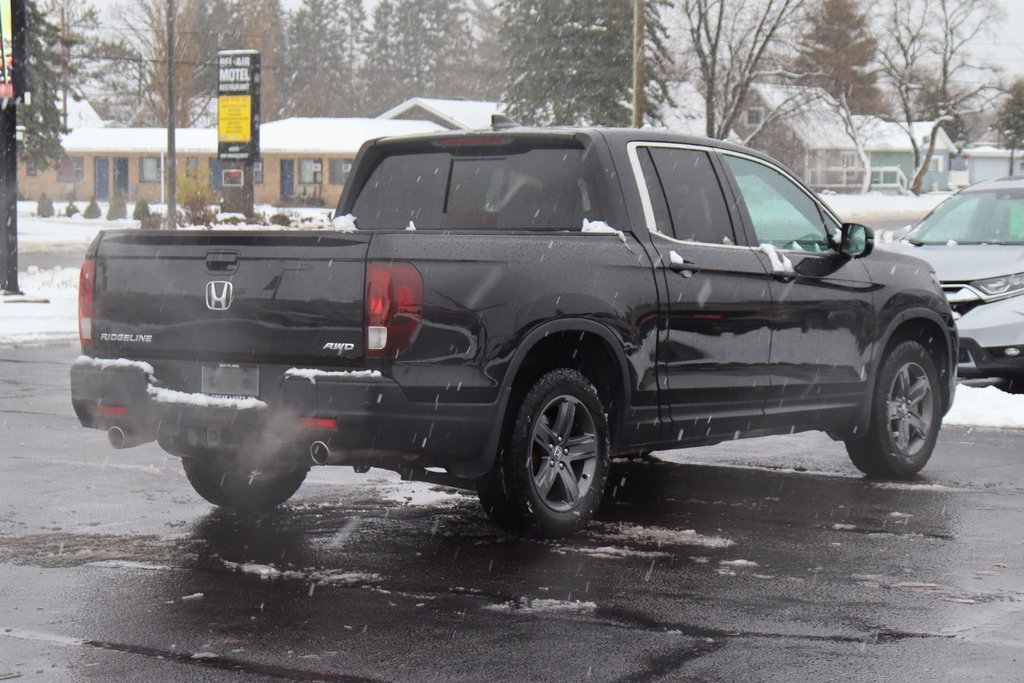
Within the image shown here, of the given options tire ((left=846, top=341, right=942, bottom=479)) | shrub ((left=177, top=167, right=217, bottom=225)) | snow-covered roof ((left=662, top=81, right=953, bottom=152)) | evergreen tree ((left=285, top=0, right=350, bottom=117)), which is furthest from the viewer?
evergreen tree ((left=285, top=0, right=350, bottom=117))

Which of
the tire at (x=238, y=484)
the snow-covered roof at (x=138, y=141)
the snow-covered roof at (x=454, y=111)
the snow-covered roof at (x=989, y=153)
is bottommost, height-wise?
the tire at (x=238, y=484)

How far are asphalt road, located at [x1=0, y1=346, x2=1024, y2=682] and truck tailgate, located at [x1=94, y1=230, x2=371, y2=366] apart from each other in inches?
36.5

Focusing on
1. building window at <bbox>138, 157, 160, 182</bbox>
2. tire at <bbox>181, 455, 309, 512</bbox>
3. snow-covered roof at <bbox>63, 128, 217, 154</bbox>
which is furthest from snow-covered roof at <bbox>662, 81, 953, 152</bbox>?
tire at <bbox>181, 455, 309, 512</bbox>

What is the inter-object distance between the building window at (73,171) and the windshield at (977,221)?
72.7 metres

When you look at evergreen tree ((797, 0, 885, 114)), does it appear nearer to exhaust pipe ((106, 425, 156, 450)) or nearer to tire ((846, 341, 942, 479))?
tire ((846, 341, 942, 479))

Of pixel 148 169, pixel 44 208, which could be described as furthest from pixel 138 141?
pixel 44 208

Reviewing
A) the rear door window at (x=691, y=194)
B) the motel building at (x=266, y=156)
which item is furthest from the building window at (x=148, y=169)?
the rear door window at (x=691, y=194)

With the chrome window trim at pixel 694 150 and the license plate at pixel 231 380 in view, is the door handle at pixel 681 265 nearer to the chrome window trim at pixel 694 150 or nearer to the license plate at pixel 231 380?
the chrome window trim at pixel 694 150

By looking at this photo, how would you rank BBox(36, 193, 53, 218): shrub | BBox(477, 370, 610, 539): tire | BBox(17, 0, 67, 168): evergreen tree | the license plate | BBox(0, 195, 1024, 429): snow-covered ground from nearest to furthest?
the license plate < BBox(477, 370, 610, 539): tire < BBox(0, 195, 1024, 429): snow-covered ground < BBox(17, 0, 67, 168): evergreen tree < BBox(36, 193, 53, 218): shrub

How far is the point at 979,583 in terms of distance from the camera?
6.73 meters

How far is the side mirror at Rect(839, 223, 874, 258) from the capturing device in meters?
9.01

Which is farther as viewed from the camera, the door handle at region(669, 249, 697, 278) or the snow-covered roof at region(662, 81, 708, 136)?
the snow-covered roof at region(662, 81, 708, 136)

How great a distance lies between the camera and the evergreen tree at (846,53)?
276ft

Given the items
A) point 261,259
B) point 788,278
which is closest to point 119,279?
point 261,259
